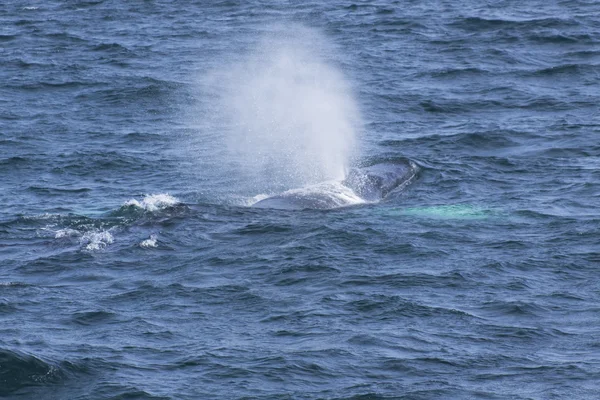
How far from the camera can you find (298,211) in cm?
3047

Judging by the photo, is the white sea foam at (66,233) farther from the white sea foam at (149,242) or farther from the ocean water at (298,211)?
the white sea foam at (149,242)

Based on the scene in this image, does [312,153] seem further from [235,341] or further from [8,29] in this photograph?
[8,29]

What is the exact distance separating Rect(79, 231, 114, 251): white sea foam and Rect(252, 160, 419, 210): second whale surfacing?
14.8 ft

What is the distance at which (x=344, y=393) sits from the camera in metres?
20.0

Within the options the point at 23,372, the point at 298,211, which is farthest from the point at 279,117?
the point at 23,372

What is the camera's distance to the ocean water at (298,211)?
2120cm

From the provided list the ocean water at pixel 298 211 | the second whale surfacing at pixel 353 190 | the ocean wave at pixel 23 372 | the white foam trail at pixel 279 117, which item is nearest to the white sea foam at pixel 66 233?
the ocean water at pixel 298 211

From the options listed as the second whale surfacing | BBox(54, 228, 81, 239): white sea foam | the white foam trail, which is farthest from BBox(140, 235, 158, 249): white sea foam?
the white foam trail

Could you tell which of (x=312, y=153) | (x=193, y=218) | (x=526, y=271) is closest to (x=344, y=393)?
(x=526, y=271)

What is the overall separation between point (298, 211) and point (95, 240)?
5.45 meters

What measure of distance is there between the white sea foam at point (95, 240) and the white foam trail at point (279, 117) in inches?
266

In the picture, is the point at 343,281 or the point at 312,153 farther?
the point at 312,153

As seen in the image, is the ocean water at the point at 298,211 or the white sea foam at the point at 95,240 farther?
the white sea foam at the point at 95,240

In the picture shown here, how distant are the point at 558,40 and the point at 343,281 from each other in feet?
89.8
